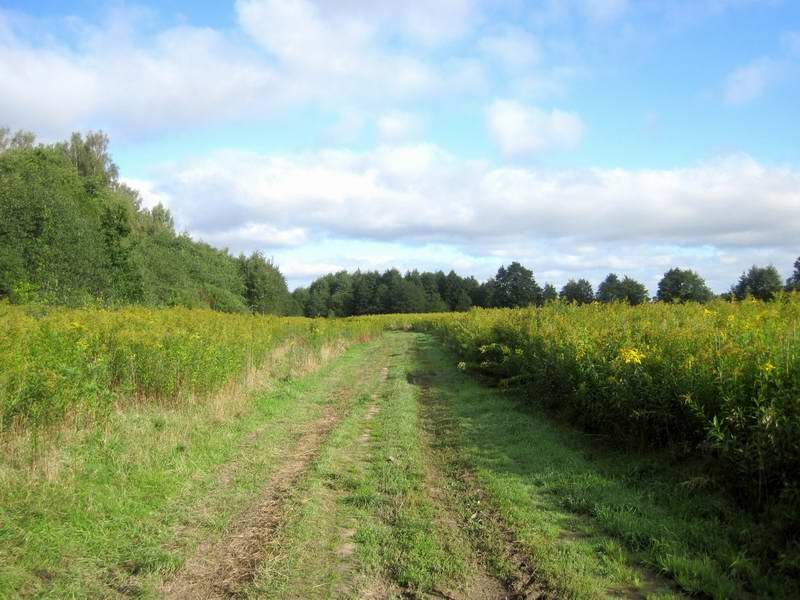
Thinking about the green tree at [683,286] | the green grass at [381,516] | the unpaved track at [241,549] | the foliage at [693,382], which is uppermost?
the green tree at [683,286]

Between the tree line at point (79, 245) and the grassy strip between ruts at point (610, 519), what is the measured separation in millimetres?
17664

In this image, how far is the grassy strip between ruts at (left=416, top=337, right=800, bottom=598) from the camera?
3775mm

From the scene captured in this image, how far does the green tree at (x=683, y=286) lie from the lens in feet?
54.5

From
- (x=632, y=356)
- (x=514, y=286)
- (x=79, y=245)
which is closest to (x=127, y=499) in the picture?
(x=632, y=356)

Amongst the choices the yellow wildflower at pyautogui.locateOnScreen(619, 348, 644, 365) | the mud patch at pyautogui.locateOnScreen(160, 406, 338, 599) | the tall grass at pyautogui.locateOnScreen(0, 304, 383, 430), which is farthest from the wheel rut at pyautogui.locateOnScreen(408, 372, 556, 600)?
the tall grass at pyautogui.locateOnScreen(0, 304, 383, 430)

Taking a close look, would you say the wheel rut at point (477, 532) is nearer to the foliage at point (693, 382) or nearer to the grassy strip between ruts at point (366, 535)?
the grassy strip between ruts at point (366, 535)

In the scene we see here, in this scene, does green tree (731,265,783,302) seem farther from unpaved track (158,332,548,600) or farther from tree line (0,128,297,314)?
tree line (0,128,297,314)

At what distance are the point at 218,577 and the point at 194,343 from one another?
6.58 metres

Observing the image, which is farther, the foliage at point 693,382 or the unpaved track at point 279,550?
the foliage at point 693,382

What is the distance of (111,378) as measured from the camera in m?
8.27

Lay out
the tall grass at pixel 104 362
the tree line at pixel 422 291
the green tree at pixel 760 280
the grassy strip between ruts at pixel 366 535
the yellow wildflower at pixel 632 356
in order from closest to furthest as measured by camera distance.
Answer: the grassy strip between ruts at pixel 366 535, the tall grass at pixel 104 362, the yellow wildflower at pixel 632 356, the green tree at pixel 760 280, the tree line at pixel 422 291

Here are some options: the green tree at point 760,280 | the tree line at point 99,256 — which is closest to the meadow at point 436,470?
the tree line at point 99,256

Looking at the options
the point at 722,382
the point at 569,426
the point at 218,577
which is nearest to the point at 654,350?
the point at 722,382

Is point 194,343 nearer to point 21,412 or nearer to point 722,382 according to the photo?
point 21,412
